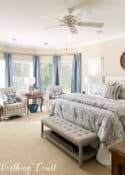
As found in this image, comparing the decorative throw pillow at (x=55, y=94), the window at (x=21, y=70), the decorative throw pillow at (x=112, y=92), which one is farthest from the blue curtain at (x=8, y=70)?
the decorative throw pillow at (x=112, y=92)

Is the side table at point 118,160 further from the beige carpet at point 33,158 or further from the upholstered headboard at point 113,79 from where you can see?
the upholstered headboard at point 113,79

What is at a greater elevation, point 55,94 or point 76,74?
point 76,74

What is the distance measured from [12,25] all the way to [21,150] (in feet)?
9.42

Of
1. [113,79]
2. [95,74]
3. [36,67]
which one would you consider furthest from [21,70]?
[113,79]

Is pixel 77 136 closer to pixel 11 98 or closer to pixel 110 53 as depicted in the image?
pixel 11 98

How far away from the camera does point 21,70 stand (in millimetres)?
7109

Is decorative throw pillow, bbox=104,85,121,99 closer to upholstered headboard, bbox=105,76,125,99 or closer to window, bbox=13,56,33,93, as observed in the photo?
upholstered headboard, bbox=105,76,125,99

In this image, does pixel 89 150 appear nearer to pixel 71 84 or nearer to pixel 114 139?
pixel 114 139

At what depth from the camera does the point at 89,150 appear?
3.02 meters

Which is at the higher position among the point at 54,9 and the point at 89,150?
the point at 54,9

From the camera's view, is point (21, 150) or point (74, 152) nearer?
point (74, 152)

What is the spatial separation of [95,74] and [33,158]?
12.7 feet

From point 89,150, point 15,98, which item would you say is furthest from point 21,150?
point 15,98

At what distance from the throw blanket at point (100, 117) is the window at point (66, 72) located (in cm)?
344
